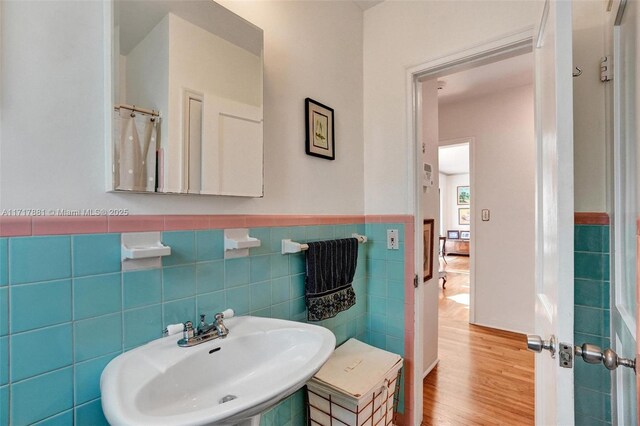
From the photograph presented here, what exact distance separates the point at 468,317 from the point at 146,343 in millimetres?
3578

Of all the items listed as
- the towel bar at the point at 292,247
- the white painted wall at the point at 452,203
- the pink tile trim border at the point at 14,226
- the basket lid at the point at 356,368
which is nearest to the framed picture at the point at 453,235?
the white painted wall at the point at 452,203

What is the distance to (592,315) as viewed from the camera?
117cm

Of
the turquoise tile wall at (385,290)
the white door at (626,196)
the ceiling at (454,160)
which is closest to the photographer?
the white door at (626,196)

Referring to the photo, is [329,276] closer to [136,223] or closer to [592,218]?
[136,223]

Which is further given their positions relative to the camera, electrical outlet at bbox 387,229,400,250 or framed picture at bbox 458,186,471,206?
framed picture at bbox 458,186,471,206

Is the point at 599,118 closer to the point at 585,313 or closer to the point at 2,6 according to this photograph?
the point at 585,313

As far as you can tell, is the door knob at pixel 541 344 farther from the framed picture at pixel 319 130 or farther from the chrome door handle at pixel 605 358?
the framed picture at pixel 319 130

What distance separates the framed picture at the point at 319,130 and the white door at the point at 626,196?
3.73ft

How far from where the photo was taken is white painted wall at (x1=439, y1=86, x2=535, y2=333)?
3094mm

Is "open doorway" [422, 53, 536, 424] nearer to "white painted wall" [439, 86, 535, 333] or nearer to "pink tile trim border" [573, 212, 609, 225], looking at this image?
"white painted wall" [439, 86, 535, 333]

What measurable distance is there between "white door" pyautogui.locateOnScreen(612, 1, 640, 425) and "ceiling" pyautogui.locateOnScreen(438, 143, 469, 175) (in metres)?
4.42

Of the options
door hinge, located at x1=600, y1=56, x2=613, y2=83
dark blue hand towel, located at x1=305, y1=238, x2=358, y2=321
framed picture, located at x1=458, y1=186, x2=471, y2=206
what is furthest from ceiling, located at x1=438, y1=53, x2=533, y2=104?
framed picture, located at x1=458, y1=186, x2=471, y2=206

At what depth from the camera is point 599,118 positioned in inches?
46.6

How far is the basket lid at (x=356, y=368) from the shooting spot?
4.26ft
